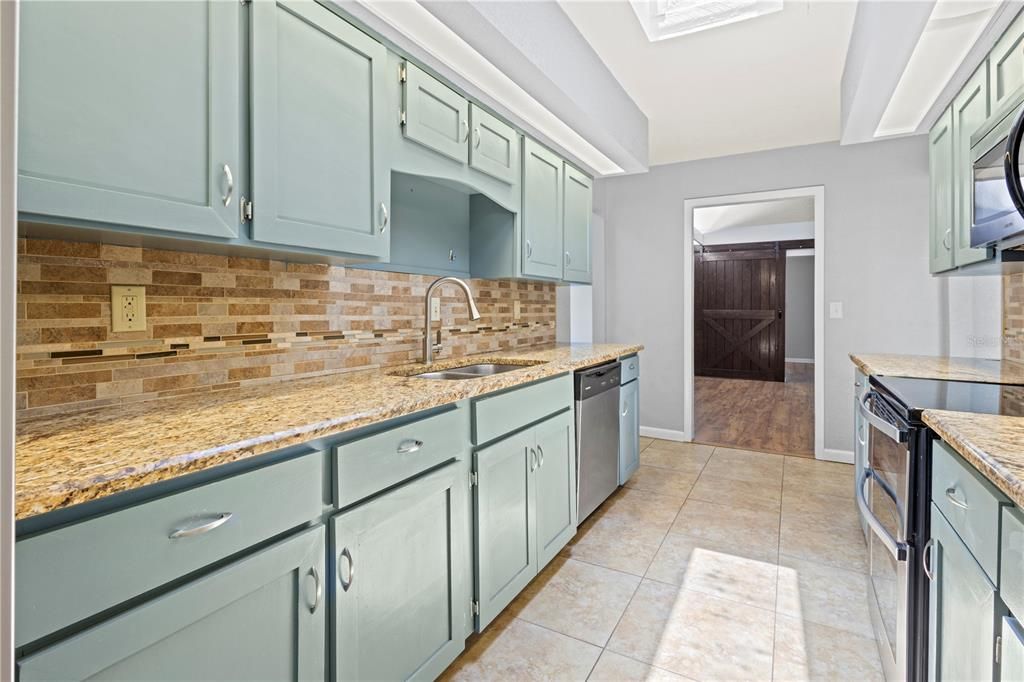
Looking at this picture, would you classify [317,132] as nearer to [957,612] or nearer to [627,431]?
[957,612]

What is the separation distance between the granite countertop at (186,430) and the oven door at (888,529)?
1167mm

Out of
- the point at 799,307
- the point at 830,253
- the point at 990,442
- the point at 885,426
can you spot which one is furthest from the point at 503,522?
the point at 799,307

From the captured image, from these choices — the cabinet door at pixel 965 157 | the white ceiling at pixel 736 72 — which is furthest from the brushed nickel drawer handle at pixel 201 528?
the cabinet door at pixel 965 157

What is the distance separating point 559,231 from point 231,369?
78.6 inches

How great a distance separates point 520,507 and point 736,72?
8.80 feet

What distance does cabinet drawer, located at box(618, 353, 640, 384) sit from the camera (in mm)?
3044

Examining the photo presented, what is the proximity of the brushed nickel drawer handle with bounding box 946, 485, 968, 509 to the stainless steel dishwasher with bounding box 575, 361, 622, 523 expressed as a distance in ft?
4.90

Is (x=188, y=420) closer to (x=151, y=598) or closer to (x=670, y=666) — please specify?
(x=151, y=598)

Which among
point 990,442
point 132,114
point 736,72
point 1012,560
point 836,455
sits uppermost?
point 736,72

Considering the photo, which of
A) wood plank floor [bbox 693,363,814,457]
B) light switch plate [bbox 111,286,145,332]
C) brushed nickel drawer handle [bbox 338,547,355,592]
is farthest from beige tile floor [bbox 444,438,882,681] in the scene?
light switch plate [bbox 111,286,145,332]

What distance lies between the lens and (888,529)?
1.42 m

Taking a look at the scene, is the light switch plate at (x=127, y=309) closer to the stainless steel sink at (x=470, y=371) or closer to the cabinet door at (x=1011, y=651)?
the stainless steel sink at (x=470, y=371)

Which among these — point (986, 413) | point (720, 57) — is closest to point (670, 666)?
point (986, 413)

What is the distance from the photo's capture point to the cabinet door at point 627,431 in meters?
3.01
